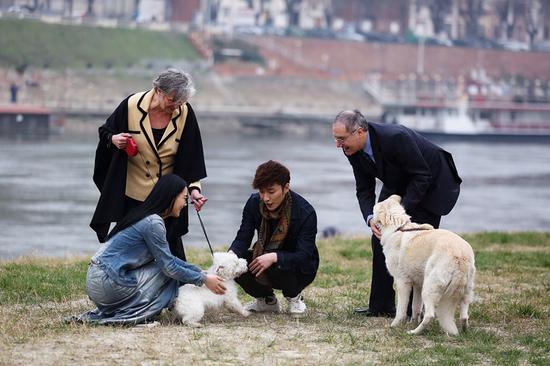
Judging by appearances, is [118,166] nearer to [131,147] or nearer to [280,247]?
[131,147]

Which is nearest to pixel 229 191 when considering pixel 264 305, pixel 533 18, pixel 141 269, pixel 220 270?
pixel 264 305

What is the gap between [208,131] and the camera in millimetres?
52406

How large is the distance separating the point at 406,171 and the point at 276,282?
960 millimetres

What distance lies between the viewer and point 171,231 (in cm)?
658

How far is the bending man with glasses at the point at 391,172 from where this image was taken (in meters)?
6.46

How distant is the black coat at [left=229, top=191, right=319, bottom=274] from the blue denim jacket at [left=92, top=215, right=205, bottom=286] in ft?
1.77

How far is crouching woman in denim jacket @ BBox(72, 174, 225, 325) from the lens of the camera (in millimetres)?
6203

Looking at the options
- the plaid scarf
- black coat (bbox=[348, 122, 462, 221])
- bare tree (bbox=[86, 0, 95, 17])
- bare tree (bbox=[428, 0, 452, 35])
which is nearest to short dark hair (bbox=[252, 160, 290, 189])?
the plaid scarf

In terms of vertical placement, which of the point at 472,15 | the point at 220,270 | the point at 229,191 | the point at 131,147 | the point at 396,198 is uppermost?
the point at 131,147

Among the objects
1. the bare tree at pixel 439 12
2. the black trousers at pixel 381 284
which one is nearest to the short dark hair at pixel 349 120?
the black trousers at pixel 381 284

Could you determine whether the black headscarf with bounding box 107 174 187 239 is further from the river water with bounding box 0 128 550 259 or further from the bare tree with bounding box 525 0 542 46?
the bare tree with bounding box 525 0 542 46

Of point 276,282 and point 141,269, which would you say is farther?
point 276,282

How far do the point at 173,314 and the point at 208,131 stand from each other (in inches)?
1819

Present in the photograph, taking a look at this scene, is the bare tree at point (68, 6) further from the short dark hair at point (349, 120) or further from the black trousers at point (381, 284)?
the short dark hair at point (349, 120)
